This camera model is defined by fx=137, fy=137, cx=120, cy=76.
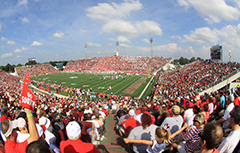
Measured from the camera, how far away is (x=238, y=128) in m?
2.36

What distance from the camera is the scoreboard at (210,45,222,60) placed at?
27.4 meters

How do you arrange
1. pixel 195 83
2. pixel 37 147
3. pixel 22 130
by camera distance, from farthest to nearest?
pixel 195 83 < pixel 22 130 < pixel 37 147

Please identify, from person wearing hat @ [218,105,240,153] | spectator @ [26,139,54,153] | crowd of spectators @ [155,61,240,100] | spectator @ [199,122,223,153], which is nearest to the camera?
spectator @ [26,139,54,153]

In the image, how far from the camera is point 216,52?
2841cm

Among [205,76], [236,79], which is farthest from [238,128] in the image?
[205,76]

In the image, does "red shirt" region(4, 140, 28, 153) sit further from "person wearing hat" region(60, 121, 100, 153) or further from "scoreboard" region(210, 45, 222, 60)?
"scoreboard" region(210, 45, 222, 60)

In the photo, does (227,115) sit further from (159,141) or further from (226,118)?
(159,141)

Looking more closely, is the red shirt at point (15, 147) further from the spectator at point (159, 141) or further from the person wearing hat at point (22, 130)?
the spectator at point (159, 141)

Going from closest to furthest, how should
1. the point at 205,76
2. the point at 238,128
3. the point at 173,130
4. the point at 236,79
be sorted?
the point at 238,128 < the point at 173,130 < the point at 236,79 < the point at 205,76

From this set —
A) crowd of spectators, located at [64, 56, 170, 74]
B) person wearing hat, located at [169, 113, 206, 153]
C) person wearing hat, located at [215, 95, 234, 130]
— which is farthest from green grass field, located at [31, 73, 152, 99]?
person wearing hat, located at [169, 113, 206, 153]

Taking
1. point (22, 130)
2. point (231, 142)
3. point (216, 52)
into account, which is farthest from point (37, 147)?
point (216, 52)

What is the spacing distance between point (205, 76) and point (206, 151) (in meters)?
22.9

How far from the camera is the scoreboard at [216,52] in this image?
27.4m

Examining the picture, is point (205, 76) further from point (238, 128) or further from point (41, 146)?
point (41, 146)
